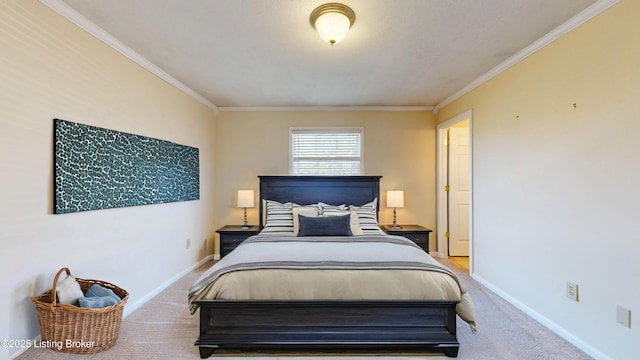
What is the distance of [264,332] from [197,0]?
241cm

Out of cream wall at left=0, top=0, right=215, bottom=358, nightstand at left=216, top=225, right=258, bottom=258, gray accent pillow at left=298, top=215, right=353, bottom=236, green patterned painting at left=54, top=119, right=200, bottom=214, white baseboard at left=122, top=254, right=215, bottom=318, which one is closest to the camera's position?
cream wall at left=0, top=0, right=215, bottom=358

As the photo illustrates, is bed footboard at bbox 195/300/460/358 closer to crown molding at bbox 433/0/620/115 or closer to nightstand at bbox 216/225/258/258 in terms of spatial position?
nightstand at bbox 216/225/258/258

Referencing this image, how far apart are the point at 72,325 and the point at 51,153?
1.22 metres

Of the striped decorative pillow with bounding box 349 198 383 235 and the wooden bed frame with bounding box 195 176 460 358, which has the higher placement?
the striped decorative pillow with bounding box 349 198 383 235

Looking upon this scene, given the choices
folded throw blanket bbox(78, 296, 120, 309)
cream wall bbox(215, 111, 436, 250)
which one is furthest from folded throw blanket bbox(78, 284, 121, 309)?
cream wall bbox(215, 111, 436, 250)

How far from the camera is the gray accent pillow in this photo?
3.27 meters

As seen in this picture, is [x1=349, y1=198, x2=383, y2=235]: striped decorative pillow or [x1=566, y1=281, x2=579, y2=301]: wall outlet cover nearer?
[x1=566, y1=281, x2=579, y2=301]: wall outlet cover

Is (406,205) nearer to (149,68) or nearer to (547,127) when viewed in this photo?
(547,127)

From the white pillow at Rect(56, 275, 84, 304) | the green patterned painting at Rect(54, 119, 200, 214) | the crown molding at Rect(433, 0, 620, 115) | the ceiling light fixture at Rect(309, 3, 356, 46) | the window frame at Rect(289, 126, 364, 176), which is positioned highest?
the crown molding at Rect(433, 0, 620, 115)

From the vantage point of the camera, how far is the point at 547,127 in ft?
8.05

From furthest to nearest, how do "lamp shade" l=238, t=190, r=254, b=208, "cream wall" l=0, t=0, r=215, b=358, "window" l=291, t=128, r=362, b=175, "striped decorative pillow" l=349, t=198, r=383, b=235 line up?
"window" l=291, t=128, r=362, b=175 < "lamp shade" l=238, t=190, r=254, b=208 < "striped decorative pillow" l=349, t=198, r=383, b=235 < "cream wall" l=0, t=0, r=215, b=358

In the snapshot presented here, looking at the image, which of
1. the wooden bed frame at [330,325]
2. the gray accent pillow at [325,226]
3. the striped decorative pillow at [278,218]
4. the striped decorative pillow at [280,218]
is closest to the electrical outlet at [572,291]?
the wooden bed frame at [330,325]

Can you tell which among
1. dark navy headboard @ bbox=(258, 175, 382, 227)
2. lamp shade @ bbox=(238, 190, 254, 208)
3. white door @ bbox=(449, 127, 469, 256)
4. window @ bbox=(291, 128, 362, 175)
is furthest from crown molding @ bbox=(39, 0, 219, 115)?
white door @ bbox=(449, 127, 469, 256)

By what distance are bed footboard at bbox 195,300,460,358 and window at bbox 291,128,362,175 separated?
9.35 ft
